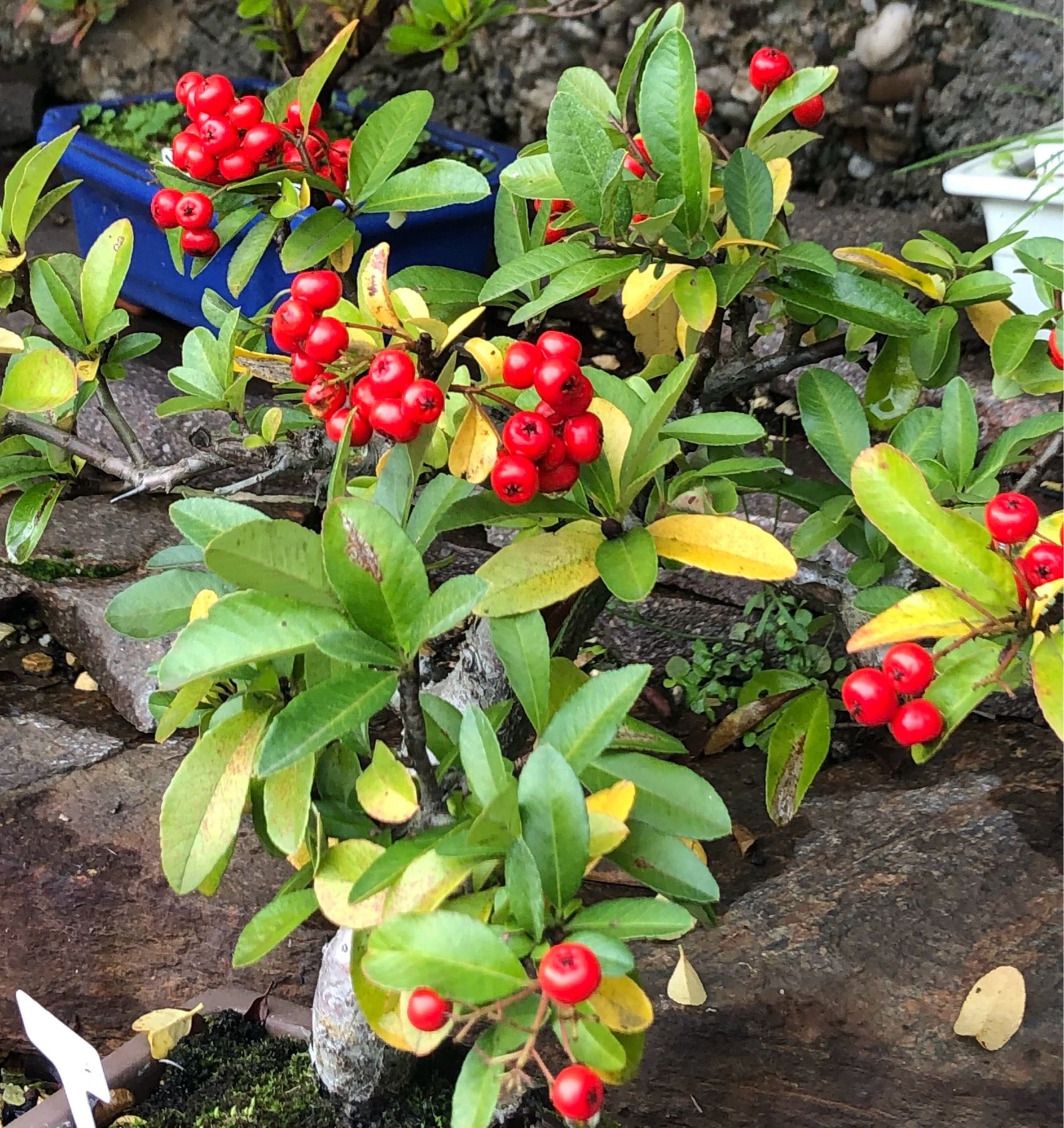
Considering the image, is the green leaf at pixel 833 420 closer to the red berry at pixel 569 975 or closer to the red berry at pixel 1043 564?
the red berry at pixel 1043 564

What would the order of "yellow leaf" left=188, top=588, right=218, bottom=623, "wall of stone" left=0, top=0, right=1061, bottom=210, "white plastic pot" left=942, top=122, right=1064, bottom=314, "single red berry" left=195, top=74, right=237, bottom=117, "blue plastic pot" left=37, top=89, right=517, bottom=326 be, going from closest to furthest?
"yellow leaf" left=188, top=588, right=218, bottom=623, "single red berry" left=195, top=74, right=237, bottom=117, "white plastic pot" left=942, top=122, right=1064, bottom=314, "blue plastic pot" left=37, top=89, right=517, bottom=326, "wall of stone" left=0, top=0, right=1061, bottom=210

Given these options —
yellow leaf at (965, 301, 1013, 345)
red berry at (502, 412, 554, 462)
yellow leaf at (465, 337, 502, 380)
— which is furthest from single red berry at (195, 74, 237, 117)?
yellow leaf at (965, 301, 1013, 345)

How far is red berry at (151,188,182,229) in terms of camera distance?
1029 millimetres

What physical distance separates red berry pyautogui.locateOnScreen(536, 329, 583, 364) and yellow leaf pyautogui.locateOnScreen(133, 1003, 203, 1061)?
29.7 inches

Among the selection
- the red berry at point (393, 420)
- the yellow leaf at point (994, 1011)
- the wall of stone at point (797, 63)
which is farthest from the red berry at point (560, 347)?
the wall of stone at point (797, 63)

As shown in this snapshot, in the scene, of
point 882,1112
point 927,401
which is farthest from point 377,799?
point 927,401

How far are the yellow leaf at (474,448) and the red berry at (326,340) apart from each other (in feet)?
0.34

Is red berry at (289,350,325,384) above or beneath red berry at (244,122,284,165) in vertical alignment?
beneath

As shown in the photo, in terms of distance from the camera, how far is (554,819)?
646mm

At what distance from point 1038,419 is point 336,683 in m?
0.67

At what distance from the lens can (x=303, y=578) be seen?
67 cm

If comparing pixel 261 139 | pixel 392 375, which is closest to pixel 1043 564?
pixel 392 375

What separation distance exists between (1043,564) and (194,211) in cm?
78

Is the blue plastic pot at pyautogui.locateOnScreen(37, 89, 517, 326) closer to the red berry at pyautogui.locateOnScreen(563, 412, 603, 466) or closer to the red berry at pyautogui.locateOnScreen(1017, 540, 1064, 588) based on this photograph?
the red berry at pyautogui.locateOnScreen(563, 412, 603, 466)
